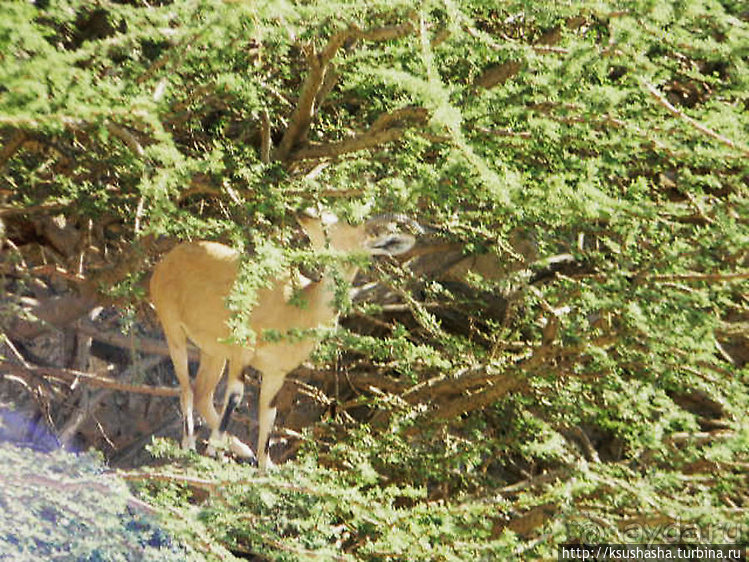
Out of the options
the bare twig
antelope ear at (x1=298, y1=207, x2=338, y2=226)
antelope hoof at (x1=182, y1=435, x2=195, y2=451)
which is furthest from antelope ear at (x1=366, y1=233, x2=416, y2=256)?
antelope hoof at (x1=182, y1=435, x2=195, y2=451)

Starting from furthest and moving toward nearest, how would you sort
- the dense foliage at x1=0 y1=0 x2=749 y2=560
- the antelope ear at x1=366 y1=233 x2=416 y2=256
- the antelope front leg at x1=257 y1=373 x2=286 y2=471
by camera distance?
the antelope front leg at x1=257 y1=373 x2=286 y2=471
the antelope ear at x1=366 y1=233 x2=416 y2=256
the dense foliage at x1=0 y1=0 x2=749 y2=560

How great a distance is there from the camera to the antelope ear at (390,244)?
3.86m

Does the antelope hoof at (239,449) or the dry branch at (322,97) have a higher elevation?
the dry branch at (322,97)

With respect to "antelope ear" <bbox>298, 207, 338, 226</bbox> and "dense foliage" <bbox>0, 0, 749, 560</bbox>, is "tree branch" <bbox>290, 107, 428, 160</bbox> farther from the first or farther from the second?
"antelope ear" <bbox>298, 207, 338, 226</bbox>

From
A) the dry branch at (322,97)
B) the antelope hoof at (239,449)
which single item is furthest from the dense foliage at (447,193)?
the antelope hoof at (239,449)

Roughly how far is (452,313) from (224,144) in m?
2.31

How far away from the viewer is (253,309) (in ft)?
13.3

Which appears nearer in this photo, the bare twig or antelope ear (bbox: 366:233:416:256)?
the bare twig

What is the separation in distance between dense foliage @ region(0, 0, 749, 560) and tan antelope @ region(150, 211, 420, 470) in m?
0.12

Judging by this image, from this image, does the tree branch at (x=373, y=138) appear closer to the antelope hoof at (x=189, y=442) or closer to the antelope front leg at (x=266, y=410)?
the antelope front leg at (x=266, y=410)

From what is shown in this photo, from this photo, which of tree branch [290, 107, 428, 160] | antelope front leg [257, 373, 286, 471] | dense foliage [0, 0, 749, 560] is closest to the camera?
dense foliage [0, 0, 749, 560]

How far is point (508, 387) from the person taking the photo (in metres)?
4.73

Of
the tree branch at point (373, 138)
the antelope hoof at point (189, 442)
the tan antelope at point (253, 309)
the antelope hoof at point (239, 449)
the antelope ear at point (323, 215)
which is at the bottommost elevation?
the antelope hoof at point (239, 449)

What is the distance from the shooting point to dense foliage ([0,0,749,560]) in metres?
3.29
